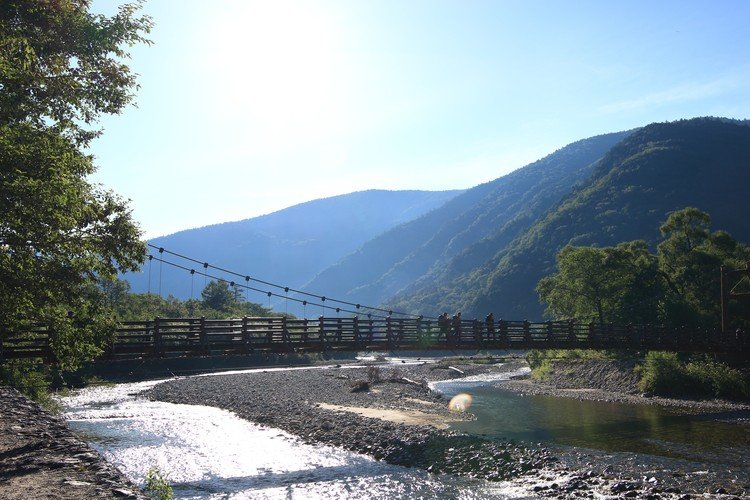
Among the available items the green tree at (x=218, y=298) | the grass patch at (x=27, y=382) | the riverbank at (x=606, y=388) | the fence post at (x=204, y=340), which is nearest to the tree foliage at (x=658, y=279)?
the riverbank at (x=606, y=388)

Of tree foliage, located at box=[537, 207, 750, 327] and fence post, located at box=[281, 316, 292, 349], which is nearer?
fence post, located at box=[281, 316, 292, 349]

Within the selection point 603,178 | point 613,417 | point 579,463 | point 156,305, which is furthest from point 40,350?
point 603,178

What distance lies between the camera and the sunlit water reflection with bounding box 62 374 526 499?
47.9 feet

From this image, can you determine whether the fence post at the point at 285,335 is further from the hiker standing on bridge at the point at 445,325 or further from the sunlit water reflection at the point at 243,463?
the hiker standing on bridge at the point at 445,325

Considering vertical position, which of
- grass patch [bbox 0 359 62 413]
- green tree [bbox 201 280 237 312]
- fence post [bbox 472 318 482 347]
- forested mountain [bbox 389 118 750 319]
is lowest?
A: grass patch [bbox 0 359 62 413]

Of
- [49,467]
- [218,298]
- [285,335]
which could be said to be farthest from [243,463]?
[218,298]

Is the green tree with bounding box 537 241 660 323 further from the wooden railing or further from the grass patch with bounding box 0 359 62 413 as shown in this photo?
the grass patch with bounding box 0 359 62 413

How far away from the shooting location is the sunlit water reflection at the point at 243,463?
1459 cm

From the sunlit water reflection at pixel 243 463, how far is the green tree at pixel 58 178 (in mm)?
5492

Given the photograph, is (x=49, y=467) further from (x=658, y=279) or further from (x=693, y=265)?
(x=658, y=279)

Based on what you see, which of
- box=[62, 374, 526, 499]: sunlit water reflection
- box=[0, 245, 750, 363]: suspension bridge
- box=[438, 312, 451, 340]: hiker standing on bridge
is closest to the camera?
box=[62, 374, 526, 499]: sunlit water reflection

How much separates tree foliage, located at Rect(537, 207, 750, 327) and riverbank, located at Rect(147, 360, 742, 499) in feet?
58.3

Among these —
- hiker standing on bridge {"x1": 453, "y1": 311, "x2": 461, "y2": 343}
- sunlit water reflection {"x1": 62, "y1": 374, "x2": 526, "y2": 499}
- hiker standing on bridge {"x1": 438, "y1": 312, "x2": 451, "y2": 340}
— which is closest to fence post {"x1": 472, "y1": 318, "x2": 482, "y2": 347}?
hiker standing on bridge {"x1": 453, "y1": 311, "x2": 461, "y2": 343}

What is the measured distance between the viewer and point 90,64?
13.0 metres
